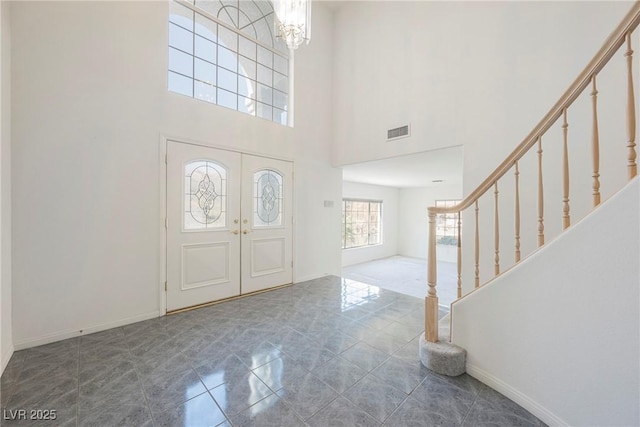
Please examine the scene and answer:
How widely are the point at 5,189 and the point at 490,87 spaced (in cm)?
473

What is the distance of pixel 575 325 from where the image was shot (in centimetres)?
128

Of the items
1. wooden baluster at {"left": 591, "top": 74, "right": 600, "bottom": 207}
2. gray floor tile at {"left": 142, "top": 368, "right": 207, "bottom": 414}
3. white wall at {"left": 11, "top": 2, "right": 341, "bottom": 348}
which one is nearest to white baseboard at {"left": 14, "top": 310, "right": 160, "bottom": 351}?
white wall at {"left": 11, "top": 2, "right": 341, "bottom": 348}

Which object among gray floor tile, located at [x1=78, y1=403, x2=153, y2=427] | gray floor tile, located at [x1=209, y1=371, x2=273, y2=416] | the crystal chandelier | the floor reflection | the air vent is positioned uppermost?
the crystal chandelier

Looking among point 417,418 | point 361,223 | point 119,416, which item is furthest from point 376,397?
point 361,223

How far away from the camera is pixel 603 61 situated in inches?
49.8

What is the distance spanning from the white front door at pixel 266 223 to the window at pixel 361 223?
11.4ft

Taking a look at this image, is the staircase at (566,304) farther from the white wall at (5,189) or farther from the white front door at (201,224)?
the white wall at (5,189)

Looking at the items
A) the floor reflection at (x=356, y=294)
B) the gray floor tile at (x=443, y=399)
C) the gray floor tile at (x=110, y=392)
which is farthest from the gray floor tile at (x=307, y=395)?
the floor reflection at (x=356, y=294)

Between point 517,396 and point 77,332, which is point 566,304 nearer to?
point 517,396

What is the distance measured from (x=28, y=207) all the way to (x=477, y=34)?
4.93 meters

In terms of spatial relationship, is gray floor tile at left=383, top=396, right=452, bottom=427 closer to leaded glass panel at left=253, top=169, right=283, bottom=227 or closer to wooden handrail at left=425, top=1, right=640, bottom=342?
wooden handrail at left=425, top=1, right=640, bottom=342

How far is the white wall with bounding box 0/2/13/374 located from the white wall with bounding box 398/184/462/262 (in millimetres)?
8495

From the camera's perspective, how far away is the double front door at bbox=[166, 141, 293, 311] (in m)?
2.98

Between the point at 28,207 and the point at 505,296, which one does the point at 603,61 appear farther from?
the point at 28,207
